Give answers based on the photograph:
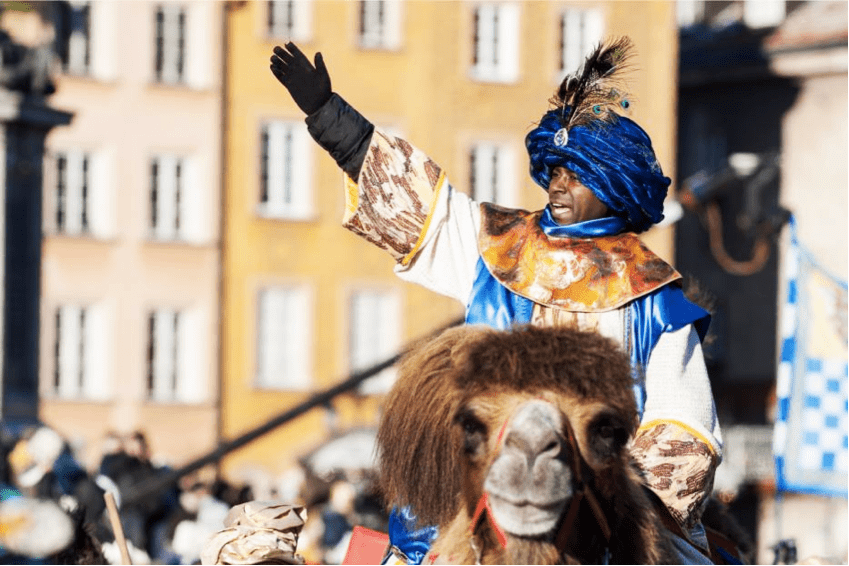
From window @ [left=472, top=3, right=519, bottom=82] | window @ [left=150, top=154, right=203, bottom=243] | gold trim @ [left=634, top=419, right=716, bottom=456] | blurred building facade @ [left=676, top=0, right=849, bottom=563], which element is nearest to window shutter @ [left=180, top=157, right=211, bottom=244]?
window @ [left=150, top=154, right=203, bottom=243]

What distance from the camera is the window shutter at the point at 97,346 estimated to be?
41763mm

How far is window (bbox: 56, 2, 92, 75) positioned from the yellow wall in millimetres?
2602

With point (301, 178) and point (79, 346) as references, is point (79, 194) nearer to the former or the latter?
point (79, 346)

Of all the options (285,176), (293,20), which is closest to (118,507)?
(285,176)

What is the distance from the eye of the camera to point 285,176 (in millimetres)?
43344

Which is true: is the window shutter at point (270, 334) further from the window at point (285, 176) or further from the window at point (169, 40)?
the window at point (169, 40)

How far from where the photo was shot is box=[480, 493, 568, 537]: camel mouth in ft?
14.9

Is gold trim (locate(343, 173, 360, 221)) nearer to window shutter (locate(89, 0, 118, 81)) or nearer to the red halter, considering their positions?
the red halter

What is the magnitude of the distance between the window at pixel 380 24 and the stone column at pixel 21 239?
26.2 meters

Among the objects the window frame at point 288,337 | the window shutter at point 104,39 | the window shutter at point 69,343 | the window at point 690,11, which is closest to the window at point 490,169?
the window frame at point 288,337

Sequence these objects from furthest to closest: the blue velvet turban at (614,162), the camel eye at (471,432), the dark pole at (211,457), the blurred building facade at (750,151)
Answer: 1. the blurred building facade at (750,151)
2. the dark pole at (211,457)
3. the blue velvet turban at (614,162)
4. the camel eye at (471,432)

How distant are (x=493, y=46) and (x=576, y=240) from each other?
38358 millimetres

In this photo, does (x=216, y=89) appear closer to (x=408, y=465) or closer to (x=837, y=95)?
(x=837, y=95)

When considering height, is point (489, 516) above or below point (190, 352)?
above
